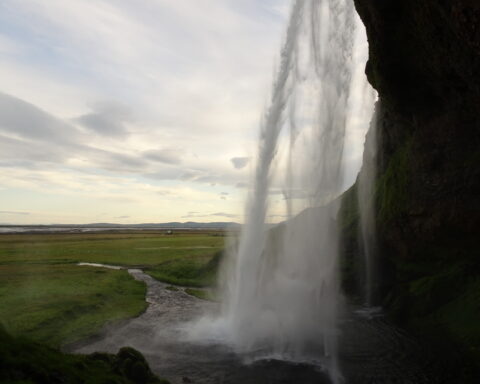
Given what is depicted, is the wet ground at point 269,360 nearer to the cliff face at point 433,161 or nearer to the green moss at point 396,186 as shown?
the cliff face at point 433,161

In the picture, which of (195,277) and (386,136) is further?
(195,277)

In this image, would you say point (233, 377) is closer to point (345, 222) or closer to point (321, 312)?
point (321, 312)

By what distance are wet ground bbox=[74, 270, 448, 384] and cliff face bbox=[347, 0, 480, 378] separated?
2.55 m

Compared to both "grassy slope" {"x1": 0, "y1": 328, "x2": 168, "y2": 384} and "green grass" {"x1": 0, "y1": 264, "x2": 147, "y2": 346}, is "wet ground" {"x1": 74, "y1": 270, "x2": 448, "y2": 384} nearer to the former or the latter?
"grassy slope" {"x1": 0, "y1": 328, "x2": 168, "y2": 384}

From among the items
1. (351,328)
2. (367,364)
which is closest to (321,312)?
(351,328)

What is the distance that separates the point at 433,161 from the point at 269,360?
58.7ft

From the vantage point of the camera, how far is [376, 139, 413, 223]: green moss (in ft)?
95.4

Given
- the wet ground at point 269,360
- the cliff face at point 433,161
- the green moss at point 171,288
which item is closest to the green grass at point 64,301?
the wet ground at point 269,360

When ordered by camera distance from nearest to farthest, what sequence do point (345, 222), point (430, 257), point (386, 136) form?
point (430, 257)
point (386, 136)
point (345, 222)

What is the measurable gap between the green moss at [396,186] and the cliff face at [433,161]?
15cm

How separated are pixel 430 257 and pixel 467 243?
3902mm

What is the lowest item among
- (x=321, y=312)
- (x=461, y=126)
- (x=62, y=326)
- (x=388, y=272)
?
(x=62, y=326)

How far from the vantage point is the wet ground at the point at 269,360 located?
16.1 metres

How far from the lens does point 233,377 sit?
1620 cm
